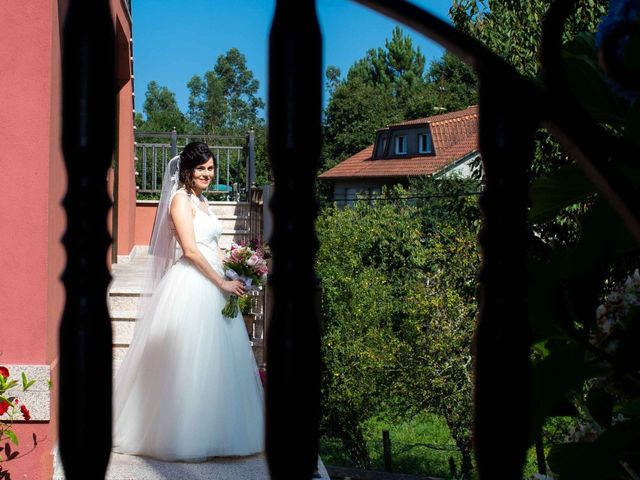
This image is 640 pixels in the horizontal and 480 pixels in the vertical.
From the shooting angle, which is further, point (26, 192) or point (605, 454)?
point (26, 192)

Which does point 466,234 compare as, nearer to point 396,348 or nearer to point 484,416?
point 396,348

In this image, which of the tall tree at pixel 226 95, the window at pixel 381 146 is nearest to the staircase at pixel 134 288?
the window at pixel 381 146

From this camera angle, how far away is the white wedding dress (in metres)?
4.97

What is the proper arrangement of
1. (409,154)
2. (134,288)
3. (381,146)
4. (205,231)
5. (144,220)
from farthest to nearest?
(381,146) < (409,154) < (144,220) < (134,288) < (205,231)

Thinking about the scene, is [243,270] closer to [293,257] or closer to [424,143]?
[293,257]

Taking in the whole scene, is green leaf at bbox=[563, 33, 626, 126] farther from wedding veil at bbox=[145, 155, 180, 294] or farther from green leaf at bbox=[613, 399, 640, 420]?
wedding veil at bbox=[145, 155, 180, 294]

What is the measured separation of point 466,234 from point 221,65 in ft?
288

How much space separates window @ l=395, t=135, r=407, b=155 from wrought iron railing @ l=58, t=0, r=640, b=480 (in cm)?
4183

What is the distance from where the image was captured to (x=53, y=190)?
4477 millimetres

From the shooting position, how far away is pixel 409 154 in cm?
4162

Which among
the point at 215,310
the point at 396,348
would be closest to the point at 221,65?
the point at 396,348

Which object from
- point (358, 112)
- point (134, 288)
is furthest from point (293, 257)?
point (358, 112)

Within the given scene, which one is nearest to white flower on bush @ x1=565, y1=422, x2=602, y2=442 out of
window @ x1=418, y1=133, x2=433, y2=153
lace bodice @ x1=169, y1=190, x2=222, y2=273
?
lace bodice @ x1=169, y1=190, x2=222, y2=273

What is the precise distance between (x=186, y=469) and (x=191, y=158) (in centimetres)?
179
